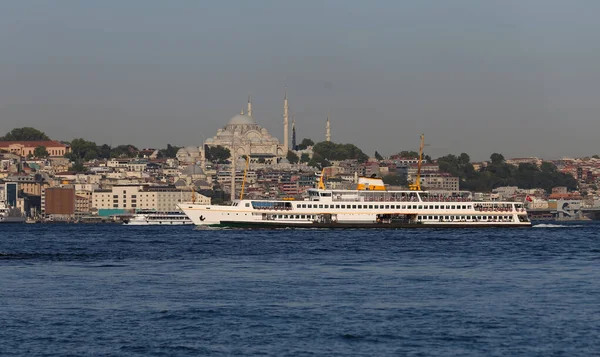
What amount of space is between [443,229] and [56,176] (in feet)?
395

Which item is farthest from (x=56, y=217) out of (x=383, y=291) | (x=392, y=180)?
(x=383, y=291)

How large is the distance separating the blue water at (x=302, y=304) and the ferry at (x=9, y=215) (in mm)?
94917

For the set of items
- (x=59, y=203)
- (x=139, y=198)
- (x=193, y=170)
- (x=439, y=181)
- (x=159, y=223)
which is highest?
(x=193, y=170)

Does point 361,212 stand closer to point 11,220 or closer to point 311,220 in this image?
point 311,220

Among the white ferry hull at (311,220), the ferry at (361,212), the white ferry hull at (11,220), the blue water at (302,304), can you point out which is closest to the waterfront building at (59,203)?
the white ferry hull at (11,220)

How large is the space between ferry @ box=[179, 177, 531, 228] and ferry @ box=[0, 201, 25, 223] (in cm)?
6890

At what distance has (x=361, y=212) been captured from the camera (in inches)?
2817

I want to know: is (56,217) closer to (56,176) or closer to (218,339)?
(56,176)

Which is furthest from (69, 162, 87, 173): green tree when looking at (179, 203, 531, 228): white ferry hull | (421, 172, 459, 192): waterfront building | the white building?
(179, 203, 531, 228): white ferry hull

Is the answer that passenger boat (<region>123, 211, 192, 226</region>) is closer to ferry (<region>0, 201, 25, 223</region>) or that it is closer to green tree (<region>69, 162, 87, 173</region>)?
ferry (<region>0, 201, 25, 223</region>)

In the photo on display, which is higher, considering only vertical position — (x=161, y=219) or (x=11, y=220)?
(x=161, y=219)

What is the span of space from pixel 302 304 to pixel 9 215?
386 feet

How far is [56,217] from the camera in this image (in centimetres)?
15300

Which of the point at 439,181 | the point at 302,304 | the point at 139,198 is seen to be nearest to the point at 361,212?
the point at 302,304
